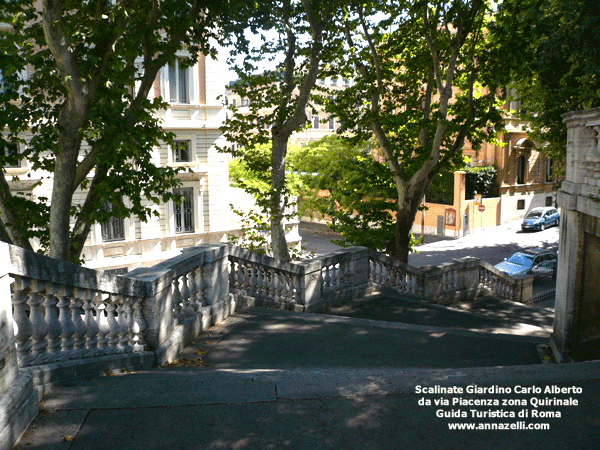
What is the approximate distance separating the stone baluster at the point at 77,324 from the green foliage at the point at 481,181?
3558 cm

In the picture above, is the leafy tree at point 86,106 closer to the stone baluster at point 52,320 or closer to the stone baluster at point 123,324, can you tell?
the stone baluster at point 123,324

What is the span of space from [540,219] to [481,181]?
15.5 ft

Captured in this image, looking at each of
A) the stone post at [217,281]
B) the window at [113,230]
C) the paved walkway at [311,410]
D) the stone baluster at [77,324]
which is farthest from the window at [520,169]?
the stone baluster at [77,324]

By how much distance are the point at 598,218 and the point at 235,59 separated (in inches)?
324

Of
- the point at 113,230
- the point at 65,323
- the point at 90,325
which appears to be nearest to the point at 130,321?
the point at 90,325

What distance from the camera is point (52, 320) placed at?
467 centimetres

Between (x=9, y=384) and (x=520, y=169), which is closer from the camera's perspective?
(x=9, y=384)

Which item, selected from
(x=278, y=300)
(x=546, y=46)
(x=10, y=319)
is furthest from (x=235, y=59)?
(x=10, y=319)

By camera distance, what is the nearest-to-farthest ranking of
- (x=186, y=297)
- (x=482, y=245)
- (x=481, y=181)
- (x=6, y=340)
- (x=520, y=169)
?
(x=6, y=340) → (x=186, y=297) → (x=482, y=245) → (x=481, y=181) → (x=520, y=169)

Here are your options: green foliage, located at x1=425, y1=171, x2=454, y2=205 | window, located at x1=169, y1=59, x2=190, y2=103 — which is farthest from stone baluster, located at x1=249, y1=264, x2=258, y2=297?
green foliage, located at x1=425, y1=171, x2=454, y2=205

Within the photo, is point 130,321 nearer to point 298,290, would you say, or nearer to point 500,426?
point 500,426

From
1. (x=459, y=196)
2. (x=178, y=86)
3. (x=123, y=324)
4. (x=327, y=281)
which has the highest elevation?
(x=178, y=86)

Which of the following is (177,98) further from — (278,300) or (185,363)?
(185,363)

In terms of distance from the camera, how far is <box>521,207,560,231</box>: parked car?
37.6 metres
